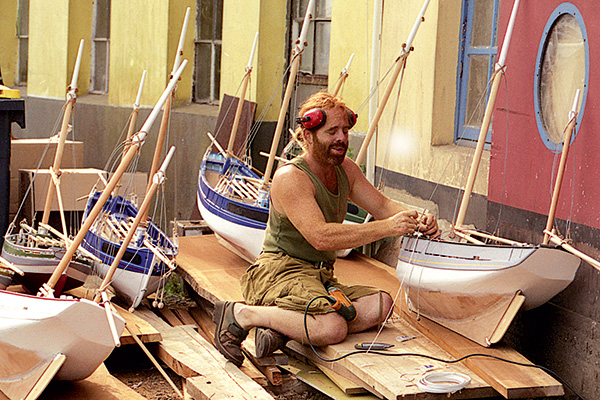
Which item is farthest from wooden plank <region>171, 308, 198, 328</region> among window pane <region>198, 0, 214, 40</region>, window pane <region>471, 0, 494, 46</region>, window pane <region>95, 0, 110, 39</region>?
window pane <region>95, 0, 110, 39</region>

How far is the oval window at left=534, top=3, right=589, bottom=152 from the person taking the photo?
4.66 meters

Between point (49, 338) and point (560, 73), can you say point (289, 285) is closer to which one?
point (49, 338)

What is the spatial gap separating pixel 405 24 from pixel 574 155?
279 centimetres

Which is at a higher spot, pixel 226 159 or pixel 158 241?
pixel 226 159

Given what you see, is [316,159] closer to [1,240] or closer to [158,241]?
[158,241]

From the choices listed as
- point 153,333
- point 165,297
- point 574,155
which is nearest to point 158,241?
point 165,297

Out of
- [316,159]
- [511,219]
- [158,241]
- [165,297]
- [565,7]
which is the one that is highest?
[565,7]

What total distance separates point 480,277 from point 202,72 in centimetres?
728

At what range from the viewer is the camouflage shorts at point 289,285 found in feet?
15.2

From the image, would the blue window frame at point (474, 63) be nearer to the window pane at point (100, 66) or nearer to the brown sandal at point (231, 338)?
the brown sandal at point (231, 338)

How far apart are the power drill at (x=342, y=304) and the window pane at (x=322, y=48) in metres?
4.48

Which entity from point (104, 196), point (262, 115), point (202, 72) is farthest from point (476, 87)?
point (202, 72)

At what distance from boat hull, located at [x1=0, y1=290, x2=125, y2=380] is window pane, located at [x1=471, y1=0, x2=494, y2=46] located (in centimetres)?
358

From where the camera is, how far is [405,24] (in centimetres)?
702
